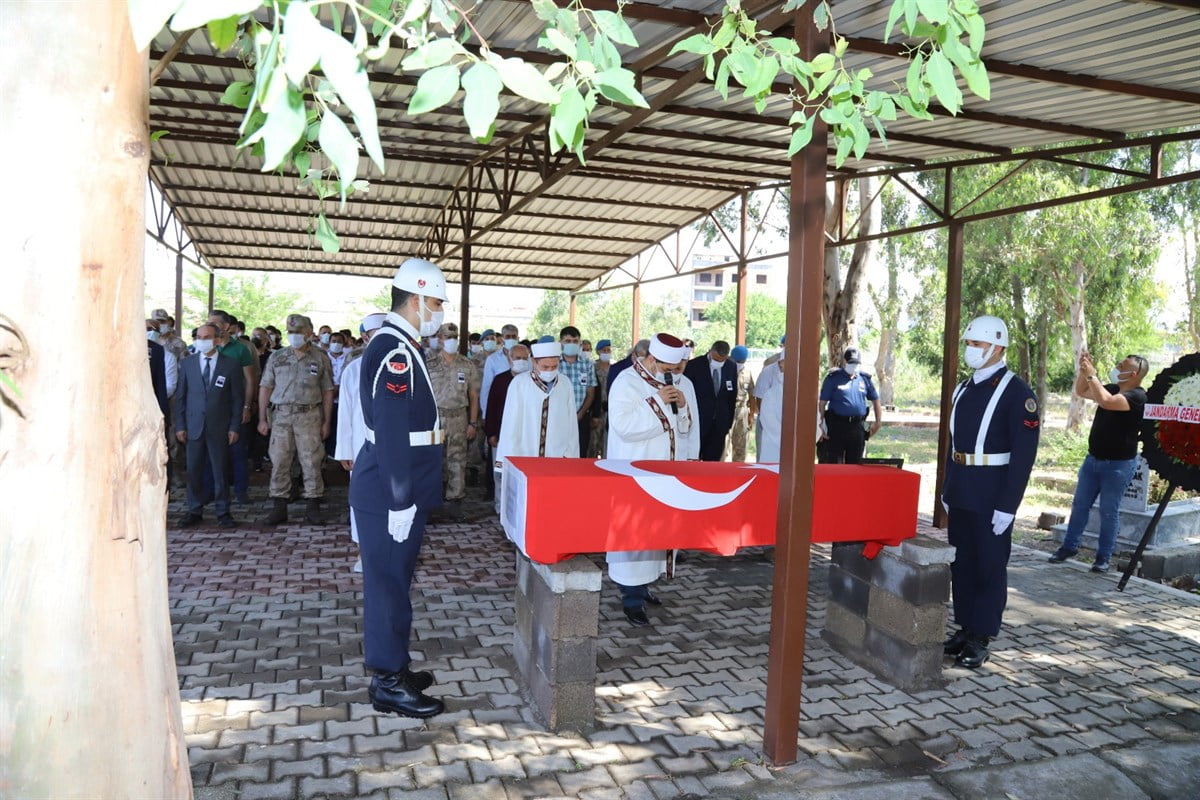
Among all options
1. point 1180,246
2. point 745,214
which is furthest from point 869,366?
point 745,214

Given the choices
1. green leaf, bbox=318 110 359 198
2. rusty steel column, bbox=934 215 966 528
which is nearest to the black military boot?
rusty steel column, bbox=934 215 966 528

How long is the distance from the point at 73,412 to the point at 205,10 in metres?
0.80

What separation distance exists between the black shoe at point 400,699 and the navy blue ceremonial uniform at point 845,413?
601 cm

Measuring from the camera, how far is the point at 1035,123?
27.0 ft

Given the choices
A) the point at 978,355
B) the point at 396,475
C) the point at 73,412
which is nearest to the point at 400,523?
the point at 396,475

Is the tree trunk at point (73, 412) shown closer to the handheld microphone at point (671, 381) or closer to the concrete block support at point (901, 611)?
the concrete block support at point (901, 611)

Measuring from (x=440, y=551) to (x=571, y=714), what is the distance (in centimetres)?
372

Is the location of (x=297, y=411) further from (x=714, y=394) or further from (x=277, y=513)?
(x=714, y=394)

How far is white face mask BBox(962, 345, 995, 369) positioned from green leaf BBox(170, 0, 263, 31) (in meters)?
4.81

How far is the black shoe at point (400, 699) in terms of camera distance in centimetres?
405

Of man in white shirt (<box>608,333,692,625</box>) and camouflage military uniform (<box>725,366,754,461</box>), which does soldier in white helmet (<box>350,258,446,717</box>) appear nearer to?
man in white shirt (<box>608,333,692,625</box>)

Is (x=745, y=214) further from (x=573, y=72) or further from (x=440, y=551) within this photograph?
(x=573, y=72)

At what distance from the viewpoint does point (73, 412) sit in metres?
1.52

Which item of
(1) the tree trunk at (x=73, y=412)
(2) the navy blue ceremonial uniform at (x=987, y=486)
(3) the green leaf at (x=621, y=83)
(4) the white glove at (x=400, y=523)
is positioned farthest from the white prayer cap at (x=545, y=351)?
(3) the green leaf at (x=621, y=83)
